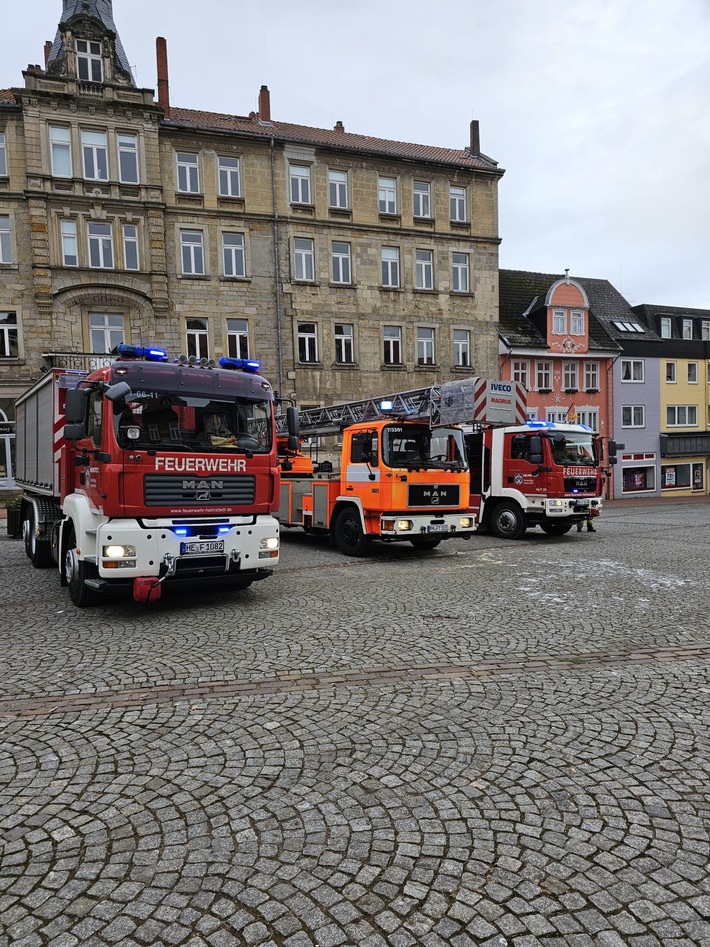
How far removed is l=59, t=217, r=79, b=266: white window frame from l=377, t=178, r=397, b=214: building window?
555 inches

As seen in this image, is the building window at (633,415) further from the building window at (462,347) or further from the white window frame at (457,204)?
the white window frame at (457,204)

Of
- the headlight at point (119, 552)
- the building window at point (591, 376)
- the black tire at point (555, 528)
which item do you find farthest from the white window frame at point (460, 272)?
the headlight at point (119, 552)

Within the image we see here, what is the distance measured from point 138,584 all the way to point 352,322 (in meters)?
24.2

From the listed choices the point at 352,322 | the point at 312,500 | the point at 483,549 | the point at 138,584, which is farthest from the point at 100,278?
the point at 138,584

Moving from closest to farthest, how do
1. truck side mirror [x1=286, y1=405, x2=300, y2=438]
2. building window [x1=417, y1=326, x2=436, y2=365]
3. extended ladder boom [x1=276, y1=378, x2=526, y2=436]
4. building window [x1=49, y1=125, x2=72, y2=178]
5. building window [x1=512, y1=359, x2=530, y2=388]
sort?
truck side mirror [x1=286, y1=405, x2=300, y2=438], extended ladder boom [x1=276, y1=378, x2=526, y2=436], building window [x1=49, y1=125, x2=72, y2=178], building window [x1=417, y1=326, x2=436, y2=365], building window [x1=512, y1=359, x2=530, y2=388]

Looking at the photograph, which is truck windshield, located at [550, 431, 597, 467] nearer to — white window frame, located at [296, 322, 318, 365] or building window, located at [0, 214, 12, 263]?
white window frame, located at [296, 322, 318, 365]

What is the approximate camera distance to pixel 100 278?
25.3 metres

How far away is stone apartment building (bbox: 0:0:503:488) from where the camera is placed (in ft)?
81.1

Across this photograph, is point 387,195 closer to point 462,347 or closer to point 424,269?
point 424,269

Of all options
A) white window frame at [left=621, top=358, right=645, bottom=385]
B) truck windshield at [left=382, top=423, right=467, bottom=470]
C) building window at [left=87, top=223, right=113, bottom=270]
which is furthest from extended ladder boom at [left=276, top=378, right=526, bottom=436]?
white window frame at [left=621, top=358, right=645, bottom=385]

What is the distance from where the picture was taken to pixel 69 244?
2516cm

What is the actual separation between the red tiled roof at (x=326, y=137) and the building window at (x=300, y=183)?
1.17 meters

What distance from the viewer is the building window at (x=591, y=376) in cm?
3528

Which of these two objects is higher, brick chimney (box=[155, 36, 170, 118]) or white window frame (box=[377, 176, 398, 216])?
brick chimney (box=[155, 36, 170, 118])
